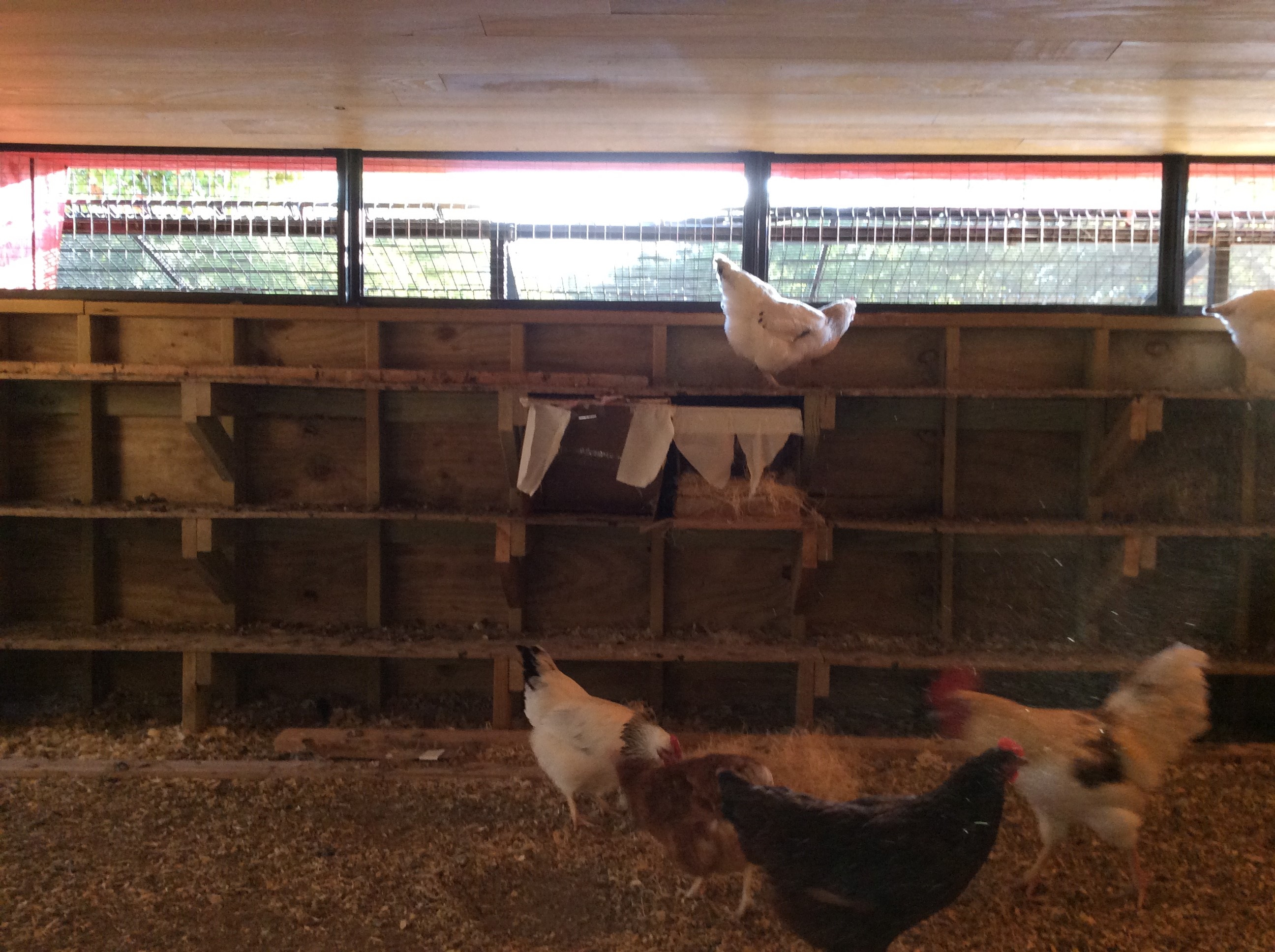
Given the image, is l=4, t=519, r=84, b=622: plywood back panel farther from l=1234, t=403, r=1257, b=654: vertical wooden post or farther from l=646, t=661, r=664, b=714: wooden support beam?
l=1234, t=403, r=1257, b=654: vertical wooden post

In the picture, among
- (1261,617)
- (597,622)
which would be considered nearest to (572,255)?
(597,622)

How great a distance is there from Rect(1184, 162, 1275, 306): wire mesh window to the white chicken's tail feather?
5.53 feet

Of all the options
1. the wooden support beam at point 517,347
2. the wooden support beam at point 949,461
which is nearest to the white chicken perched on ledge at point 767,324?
the wooden support beam at point 949,461

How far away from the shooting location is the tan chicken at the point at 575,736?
2432 mm

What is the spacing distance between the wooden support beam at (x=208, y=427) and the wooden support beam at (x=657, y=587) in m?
1.59

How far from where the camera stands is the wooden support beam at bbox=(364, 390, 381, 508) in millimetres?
3322

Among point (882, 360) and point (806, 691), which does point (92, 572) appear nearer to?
point (806, 691)

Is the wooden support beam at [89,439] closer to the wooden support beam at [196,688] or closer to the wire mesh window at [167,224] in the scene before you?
the wire mesh window at [167,224]

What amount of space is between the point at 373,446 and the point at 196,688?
3.58 ft

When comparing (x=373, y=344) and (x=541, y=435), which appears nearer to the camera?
(x=541, y=435)

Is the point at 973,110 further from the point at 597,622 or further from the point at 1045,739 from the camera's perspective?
the point at 597,622

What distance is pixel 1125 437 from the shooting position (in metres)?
2.97

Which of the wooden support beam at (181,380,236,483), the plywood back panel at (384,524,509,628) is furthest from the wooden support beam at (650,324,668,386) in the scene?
the wooden support beam at (181,380,236,483)

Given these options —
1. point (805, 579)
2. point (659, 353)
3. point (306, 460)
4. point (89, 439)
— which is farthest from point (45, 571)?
point (805, 579)
